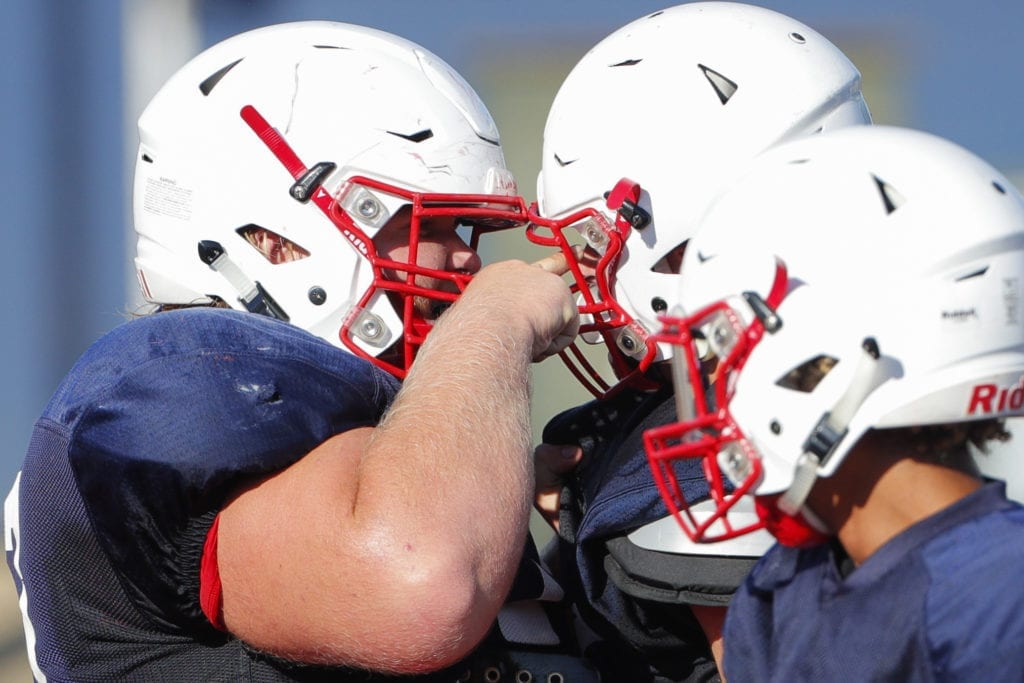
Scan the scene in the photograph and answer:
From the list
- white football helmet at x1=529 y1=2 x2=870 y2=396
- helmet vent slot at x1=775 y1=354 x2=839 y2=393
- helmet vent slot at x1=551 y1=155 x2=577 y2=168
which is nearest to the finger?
white football helmet at x1=529 y1=2 x2=870 y2=396

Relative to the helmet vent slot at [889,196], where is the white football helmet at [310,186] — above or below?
below

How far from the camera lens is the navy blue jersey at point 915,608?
1441 millimetres

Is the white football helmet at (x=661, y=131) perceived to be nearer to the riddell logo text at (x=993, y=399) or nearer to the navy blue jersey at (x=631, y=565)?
the navy blue jersey at (x=631, y=565)

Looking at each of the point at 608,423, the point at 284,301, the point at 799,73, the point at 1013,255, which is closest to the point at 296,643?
the point at 284,301

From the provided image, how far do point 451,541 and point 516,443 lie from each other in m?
0.23

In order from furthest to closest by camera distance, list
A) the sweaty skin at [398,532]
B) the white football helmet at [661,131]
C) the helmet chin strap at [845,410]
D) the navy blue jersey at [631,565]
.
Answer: the white football helmet at [661,131]
the navy blue jersey at [631,565]
the sweaty skin at [398,532]
the helmet chin strap at [845,410]

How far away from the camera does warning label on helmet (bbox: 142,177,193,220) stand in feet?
7.75

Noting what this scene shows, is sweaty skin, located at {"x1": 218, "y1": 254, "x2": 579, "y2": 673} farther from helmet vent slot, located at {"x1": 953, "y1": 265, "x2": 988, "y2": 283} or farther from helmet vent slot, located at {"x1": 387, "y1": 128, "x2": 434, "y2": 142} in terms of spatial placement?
helmet vent slot, located at {"x1": 953, "y1": 265, "x2": 988, "y2": 283}

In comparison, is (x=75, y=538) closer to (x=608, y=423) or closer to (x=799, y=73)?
(x=608, y=423)

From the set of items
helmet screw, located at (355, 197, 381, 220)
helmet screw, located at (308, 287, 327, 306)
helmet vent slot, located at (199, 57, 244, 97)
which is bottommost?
helmet screw, located at (308, 287, 327, 306)

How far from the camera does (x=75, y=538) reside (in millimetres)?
1962

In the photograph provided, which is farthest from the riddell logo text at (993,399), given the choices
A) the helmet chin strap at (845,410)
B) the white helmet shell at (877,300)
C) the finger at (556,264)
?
the finger at (556,264)

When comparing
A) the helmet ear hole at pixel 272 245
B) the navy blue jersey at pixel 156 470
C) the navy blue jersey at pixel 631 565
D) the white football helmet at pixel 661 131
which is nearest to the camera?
the navy blue jersey at pixel 156 470

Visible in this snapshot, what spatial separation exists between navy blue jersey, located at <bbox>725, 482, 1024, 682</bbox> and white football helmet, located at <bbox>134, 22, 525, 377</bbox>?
3.01ft
